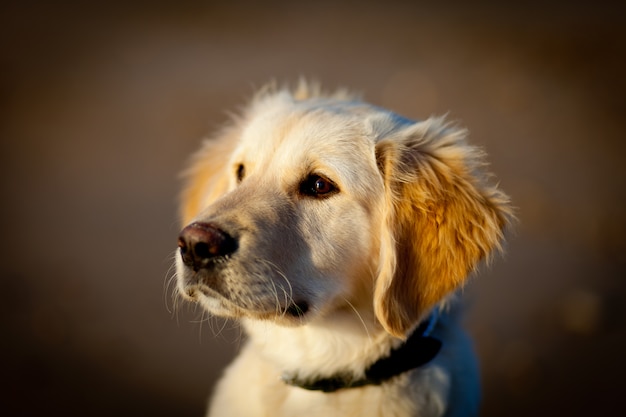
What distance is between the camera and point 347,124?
252cm

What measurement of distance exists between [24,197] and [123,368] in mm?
3061

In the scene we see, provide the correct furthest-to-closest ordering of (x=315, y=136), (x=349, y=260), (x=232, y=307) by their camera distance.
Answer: (x=315, y=136)
(x=349, y=260)
(x=232, y=307)

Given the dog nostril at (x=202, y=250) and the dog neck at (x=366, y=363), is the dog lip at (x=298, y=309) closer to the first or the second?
the dog neck at (x=366, y=363)

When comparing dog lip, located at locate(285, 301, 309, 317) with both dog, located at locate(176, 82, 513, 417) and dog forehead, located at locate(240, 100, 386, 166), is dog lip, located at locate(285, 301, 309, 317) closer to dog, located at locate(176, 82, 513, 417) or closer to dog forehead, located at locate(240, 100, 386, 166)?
dog, located at locate(176, 82, 513, 417)

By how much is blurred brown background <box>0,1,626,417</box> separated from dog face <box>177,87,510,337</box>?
511mm

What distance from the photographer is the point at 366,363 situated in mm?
2357

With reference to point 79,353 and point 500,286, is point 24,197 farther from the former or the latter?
point 500,286

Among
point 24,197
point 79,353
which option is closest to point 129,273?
point 79,353

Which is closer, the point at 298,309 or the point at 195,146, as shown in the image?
the point at 298,309

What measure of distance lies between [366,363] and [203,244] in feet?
2.84

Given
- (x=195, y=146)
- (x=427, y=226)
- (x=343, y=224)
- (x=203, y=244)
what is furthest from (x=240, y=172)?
(x=195, y=146)

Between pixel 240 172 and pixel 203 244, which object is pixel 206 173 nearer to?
pixel 240 172

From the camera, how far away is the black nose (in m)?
2.01

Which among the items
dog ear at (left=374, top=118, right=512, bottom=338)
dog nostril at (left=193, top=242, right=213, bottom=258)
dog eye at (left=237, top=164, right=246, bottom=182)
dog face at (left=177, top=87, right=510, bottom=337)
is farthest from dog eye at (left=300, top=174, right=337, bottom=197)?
dog nostril at (left=193, top=242, right=213, bottom=258)
